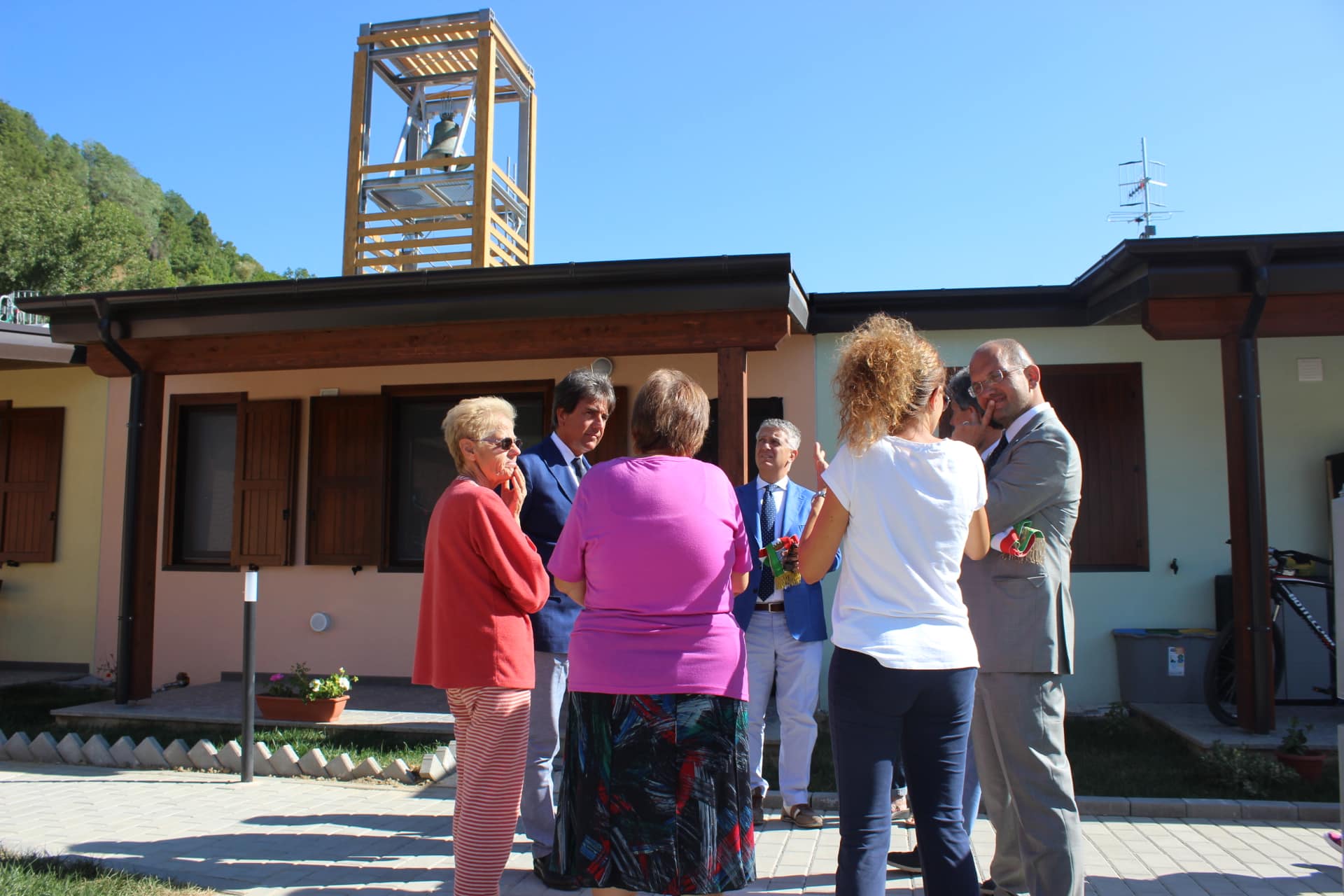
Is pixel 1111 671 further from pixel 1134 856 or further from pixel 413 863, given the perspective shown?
pixel 413 863

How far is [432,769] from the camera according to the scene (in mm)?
5117

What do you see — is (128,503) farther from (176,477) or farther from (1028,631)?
(1028,631)

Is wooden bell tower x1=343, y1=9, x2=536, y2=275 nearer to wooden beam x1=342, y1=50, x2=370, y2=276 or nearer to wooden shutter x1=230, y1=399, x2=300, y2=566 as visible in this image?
wooden beam x1=342, y1=50, x2=370, y2=276

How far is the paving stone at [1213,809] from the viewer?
4340 millimetres

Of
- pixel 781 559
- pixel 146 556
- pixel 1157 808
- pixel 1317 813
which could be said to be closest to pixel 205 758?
pixel 146 556

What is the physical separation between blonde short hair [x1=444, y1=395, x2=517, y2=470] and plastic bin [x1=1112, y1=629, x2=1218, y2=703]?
17.0 feet

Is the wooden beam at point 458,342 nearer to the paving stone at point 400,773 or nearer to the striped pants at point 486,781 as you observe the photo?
the paving stone at point 400,773

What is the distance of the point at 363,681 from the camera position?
7758 millimetres

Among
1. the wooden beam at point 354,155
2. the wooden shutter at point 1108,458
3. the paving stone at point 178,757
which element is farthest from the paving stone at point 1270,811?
the wooden beam at point 354,155

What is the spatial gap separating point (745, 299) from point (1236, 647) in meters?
3.56

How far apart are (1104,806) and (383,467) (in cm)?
578

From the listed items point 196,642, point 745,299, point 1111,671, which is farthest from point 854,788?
point 196,642

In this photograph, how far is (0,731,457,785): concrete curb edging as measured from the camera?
5.19m

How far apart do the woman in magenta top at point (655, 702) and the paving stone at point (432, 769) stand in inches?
116
